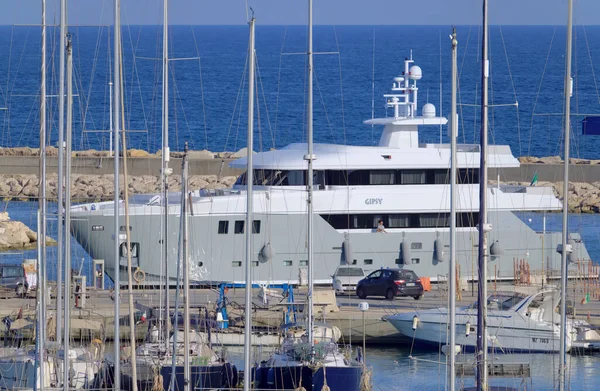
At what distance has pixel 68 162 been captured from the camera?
2259cm

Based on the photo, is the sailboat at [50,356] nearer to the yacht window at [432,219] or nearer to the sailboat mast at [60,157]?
the sailboat mast at [60,157]

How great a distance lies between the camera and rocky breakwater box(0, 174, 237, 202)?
168 ft

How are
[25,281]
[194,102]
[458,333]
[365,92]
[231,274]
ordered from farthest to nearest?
[365,92] < [194,102] < [231,274] < [25,281] < [458,333]

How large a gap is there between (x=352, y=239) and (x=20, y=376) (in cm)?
1342

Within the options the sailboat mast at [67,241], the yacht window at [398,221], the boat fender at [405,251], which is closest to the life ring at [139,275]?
the yacht window at [398,221]

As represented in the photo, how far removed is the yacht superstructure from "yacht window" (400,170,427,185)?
2 centimetres

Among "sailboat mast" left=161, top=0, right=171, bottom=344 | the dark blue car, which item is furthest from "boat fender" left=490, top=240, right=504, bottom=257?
"sailboat mast" left=161, top=0, right=171, bottom=344

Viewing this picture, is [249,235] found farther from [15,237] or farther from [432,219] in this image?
[15,237]

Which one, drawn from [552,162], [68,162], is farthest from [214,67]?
[68,162]

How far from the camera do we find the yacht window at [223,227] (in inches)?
1341

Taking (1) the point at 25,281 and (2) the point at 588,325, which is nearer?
(2) the point at 588,325

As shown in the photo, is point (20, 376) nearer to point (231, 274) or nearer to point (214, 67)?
point (231, 274)

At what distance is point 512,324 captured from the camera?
2798 cm

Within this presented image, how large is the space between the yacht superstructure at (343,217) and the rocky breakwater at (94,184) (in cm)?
1631
